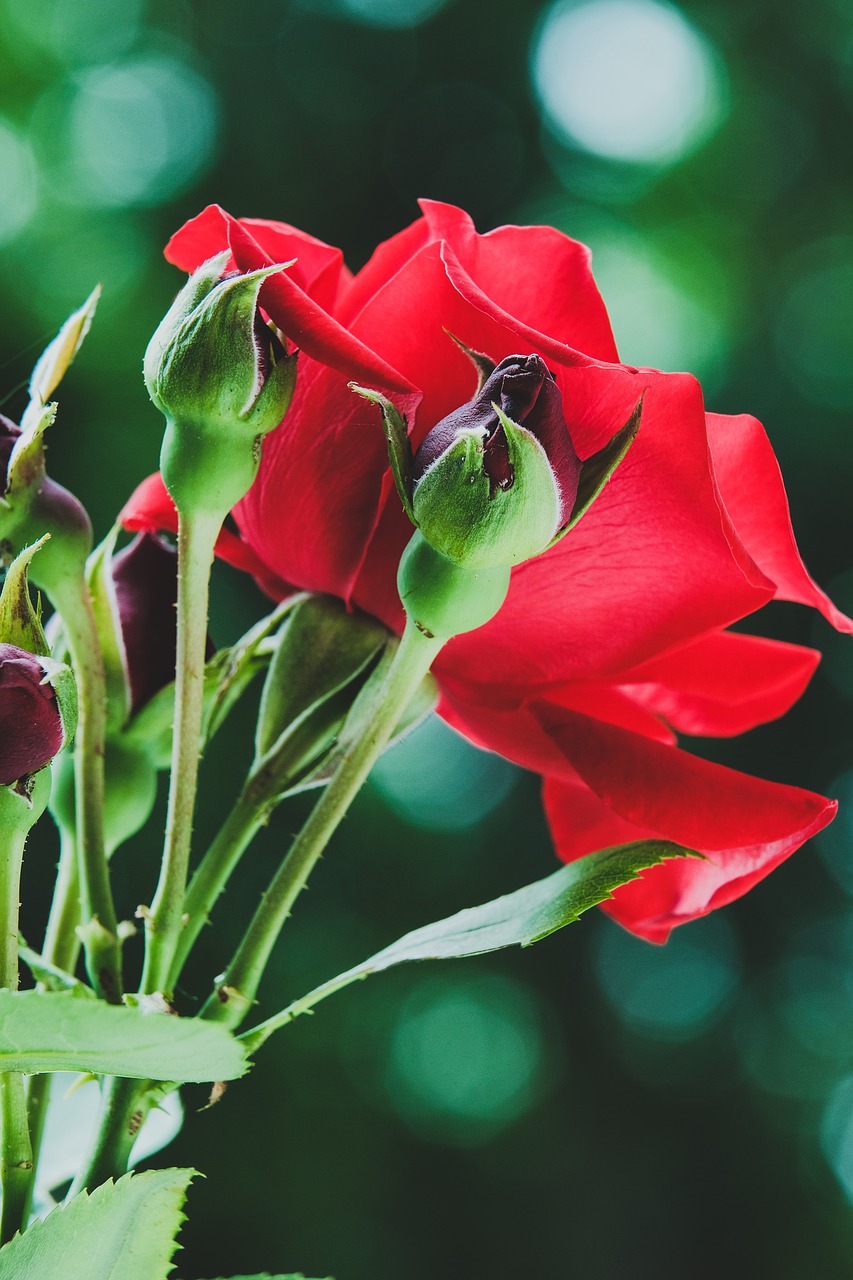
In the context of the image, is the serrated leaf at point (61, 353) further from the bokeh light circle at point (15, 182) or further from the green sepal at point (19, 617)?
the bokeh light circle at point (15, 182)

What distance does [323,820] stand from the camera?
0.17 meters

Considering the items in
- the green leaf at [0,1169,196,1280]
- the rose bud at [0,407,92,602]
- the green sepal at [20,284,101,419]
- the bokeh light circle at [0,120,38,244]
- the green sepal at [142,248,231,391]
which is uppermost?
the green sepal at [142,248,231,391]

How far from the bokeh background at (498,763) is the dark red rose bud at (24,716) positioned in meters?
1.24

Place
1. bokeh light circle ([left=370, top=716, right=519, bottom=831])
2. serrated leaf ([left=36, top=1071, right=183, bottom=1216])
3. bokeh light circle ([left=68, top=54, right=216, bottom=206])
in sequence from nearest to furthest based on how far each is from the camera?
serrated leaf ([left=36, top=1071, right=183, bottom=1216]), bokeh light circle ([left=370, top=716, right=519, bottom=831]), bokeh light circle ([left=68, top=54, right=216, bottom=206])

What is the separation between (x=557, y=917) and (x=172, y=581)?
9 cm

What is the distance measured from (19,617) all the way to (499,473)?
0.06 m

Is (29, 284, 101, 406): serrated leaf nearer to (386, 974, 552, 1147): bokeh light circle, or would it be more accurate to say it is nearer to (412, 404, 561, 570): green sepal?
(412, 404, 561, 570): green sepal

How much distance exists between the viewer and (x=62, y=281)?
154cm

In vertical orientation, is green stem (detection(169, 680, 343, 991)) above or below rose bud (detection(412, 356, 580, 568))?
below

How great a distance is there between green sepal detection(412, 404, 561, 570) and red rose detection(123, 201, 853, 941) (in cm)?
2

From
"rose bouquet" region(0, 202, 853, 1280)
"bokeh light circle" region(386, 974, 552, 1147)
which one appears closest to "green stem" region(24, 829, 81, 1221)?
"rose bouquet" region(0, 202, 853, 1280)

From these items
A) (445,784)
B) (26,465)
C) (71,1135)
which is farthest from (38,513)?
(445,784)

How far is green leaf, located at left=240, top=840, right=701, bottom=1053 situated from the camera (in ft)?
0.51

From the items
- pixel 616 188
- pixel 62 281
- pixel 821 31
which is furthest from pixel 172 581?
pixel 821 31
